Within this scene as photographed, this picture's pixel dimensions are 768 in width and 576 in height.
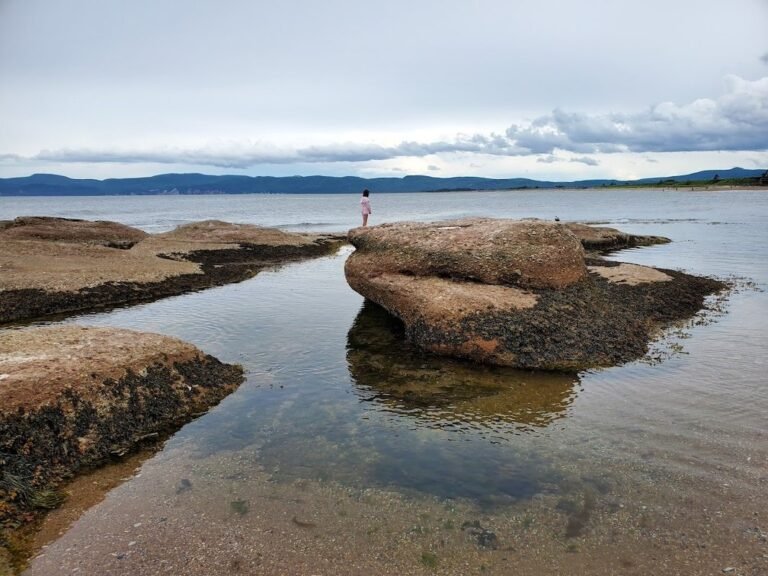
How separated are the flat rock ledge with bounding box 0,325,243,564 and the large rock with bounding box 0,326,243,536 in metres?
0.01

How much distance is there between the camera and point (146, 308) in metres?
19.8

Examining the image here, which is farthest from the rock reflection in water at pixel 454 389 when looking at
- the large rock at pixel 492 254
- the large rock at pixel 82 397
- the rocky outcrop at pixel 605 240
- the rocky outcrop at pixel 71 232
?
the rocky outcrop at pixel 71 232

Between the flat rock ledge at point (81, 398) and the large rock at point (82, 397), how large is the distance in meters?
0.01

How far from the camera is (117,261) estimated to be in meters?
26.4

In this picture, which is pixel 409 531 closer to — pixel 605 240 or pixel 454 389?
pixel 454 389

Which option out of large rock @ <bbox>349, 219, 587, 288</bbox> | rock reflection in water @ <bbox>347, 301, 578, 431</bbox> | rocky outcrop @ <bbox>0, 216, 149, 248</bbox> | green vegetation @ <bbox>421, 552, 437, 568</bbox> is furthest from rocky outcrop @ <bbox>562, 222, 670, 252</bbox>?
green vegetation @ <bbox>421, 552, 437, 568</bbox>

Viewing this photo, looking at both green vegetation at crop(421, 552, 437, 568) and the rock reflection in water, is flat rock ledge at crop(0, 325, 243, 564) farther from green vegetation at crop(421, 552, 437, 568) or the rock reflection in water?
green vegetation at crop(421, 552, 437, 568)

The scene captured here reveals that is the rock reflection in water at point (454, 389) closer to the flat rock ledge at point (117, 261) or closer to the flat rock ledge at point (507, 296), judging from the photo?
the flat rock ledge at point (507, 296)

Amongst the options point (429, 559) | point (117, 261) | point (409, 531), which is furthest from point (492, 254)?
point (117, 261)

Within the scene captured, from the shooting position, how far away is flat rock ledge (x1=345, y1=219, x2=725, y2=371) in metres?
13.3

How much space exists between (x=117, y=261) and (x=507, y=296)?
20.3 metres

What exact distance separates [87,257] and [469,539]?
26.2 metres

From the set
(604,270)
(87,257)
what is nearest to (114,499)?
(604,270)

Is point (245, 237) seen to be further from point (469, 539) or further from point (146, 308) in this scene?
point (469, 539)
